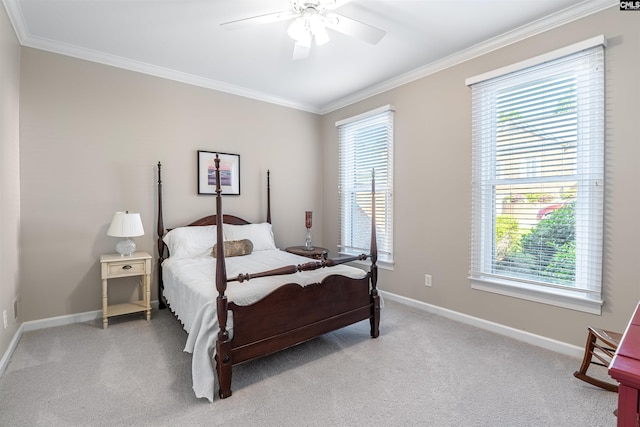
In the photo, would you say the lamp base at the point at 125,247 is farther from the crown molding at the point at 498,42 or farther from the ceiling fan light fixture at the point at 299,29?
the crown molding at the point at 498,42

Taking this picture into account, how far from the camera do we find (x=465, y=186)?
3.12 m

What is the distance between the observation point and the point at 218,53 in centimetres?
314

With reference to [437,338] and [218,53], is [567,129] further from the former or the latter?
A: [218,53]

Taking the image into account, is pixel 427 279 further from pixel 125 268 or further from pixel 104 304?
pixel 104 304

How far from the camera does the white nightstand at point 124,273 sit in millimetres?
2986

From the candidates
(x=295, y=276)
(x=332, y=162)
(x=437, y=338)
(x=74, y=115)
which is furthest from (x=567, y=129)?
(x=74, y=115)

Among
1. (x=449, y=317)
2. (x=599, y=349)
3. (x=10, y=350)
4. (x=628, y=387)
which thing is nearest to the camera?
(x=628, y=387)

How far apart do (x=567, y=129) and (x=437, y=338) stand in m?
2.03

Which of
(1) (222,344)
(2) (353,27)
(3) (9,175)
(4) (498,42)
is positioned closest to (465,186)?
(4) (498,42)

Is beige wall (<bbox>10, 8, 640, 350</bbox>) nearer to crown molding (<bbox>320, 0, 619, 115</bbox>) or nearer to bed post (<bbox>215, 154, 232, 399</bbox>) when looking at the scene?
crown molding (<bbox>320, 0, 619, 115</bbox>)

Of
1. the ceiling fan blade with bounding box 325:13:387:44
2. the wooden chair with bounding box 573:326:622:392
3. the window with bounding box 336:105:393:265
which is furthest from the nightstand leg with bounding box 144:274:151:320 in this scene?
the wooden chair with bounding box 573:326:622:392

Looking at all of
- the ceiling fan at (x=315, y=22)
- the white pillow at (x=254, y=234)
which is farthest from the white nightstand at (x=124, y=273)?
the ceiling fan at (x=315, y=22)

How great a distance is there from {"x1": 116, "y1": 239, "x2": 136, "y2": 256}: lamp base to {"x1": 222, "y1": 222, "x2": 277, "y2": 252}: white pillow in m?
0.97

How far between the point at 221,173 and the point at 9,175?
1949 millimetres
